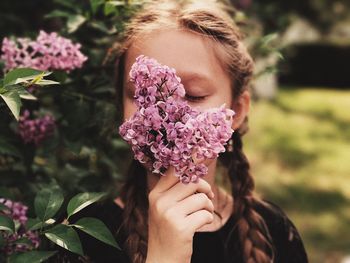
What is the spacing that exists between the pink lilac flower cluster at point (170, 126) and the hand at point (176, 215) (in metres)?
0.11

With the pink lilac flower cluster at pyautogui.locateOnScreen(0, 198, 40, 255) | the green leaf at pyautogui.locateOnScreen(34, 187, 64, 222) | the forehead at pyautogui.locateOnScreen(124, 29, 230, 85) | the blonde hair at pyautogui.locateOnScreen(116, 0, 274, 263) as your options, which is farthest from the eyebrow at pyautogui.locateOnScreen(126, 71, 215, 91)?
the pink lilac flower cluster at pyautogui.locateOnScreen(0, 198, 40, 255)

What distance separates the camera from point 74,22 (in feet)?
6.54

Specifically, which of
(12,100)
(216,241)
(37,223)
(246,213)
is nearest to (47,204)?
(37,223)

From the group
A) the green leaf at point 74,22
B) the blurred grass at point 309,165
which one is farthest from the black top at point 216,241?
the blurred grass at point 309,165

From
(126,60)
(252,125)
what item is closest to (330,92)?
(252,125)

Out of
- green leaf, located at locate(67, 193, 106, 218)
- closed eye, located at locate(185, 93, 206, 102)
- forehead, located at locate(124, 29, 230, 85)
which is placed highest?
forehead, located at locate(124, 29, 230, 85)

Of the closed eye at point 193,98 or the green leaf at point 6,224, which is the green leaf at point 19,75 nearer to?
the green leaf at point 6,224

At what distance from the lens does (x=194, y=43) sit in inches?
66.2

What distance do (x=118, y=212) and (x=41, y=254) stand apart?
1.96 feet

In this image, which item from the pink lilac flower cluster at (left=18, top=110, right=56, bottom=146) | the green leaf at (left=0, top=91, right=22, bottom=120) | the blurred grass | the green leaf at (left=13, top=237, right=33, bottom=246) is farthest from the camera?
the blurred grass

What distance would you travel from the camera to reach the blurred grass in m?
4.76

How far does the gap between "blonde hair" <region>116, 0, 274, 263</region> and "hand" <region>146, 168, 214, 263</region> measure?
0.30 m

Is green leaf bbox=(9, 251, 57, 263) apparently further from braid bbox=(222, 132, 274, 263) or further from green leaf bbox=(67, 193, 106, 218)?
braid bbox=(222, 132, 274, 263)

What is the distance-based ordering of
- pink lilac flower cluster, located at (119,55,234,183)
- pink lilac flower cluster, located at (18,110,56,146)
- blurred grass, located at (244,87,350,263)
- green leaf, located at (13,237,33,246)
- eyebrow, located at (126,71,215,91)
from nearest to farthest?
pink lilac flower cluster, located at (119,55,234,183), green leaf, located at (13,237,33,246), eyebrow, located at (126,71,215,91), pink lilac flower cluster, located at (18,110,56,146), blurred grass, located at (244,87,350,263)
